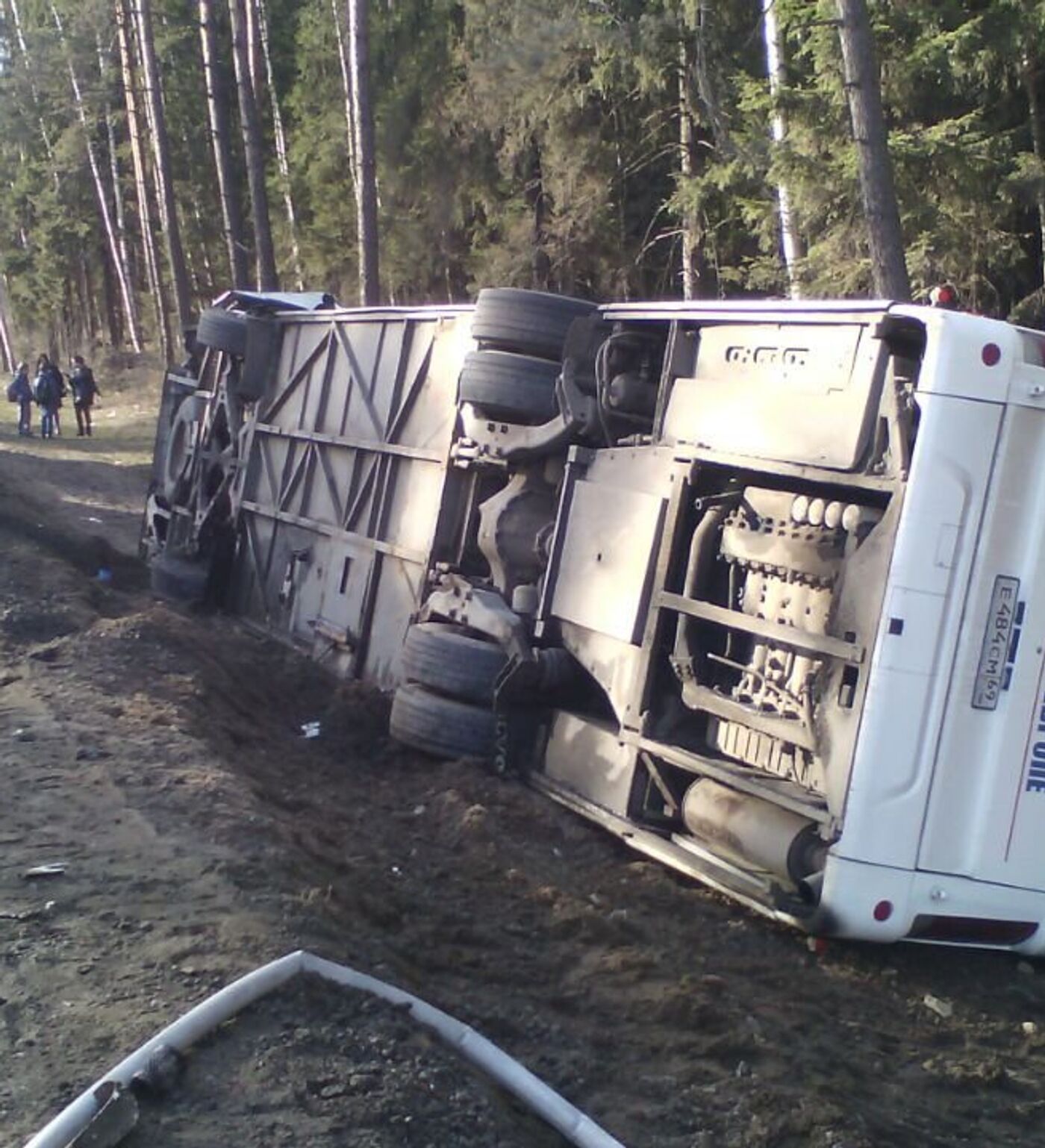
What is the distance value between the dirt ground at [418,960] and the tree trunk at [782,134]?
8001 mm

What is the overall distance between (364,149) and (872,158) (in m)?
10.6

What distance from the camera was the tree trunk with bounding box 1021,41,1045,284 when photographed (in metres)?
12.6

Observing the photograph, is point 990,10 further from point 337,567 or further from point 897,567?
point 897,567

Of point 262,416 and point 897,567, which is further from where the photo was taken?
point 262,416

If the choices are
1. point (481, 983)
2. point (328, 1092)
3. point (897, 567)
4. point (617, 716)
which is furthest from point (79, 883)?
point (897, 567)

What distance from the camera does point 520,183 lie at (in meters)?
25.4

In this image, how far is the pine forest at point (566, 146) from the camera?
42.6ft

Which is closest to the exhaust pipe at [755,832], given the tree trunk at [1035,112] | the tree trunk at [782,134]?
the tree trunk at [1035,112]

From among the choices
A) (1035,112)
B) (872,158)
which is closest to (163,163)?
(1035,112)

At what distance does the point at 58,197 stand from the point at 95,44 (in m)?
7.21

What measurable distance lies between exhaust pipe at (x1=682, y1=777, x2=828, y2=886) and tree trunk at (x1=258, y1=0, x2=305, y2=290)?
30.1 meters

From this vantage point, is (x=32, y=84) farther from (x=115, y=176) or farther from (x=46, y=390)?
(x=46, y=390)

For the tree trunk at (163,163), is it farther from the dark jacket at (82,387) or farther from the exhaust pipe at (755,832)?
the exhaust pipe at (755,832)

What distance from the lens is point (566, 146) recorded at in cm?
2208
